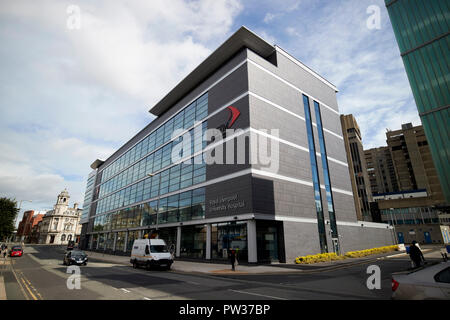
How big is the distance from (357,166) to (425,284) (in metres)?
84.6

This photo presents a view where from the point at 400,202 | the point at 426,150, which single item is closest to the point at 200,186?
the point at 400,202

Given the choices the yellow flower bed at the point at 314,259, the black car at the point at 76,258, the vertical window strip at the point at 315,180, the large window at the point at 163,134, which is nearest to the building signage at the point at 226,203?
the yellow flower bed at the point at 314,259

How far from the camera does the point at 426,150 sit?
82312 millimetres

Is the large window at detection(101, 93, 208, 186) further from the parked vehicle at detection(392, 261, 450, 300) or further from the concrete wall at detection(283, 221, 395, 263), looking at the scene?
the parked vehicle at detection(392, 261, 450, 300)

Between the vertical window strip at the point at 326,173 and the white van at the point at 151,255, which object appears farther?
the vertical window strip at the point at 326,173

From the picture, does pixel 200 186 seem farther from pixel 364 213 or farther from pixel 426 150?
pixel 426 150

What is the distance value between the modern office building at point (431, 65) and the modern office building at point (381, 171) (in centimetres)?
9323

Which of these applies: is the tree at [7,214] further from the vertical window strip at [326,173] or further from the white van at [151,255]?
the vertical window strip at [326,173]

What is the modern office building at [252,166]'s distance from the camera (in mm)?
26391

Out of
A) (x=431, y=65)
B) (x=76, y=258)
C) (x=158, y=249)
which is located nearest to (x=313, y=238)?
(x=158, y=249)

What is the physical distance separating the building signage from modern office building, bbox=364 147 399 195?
101 metres

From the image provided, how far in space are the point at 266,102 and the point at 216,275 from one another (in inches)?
888

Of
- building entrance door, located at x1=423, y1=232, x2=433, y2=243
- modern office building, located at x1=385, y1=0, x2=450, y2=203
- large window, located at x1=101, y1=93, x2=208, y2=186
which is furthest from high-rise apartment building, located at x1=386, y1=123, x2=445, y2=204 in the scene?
large window, located at x1=101, y1=93, x2=208, y2=186
